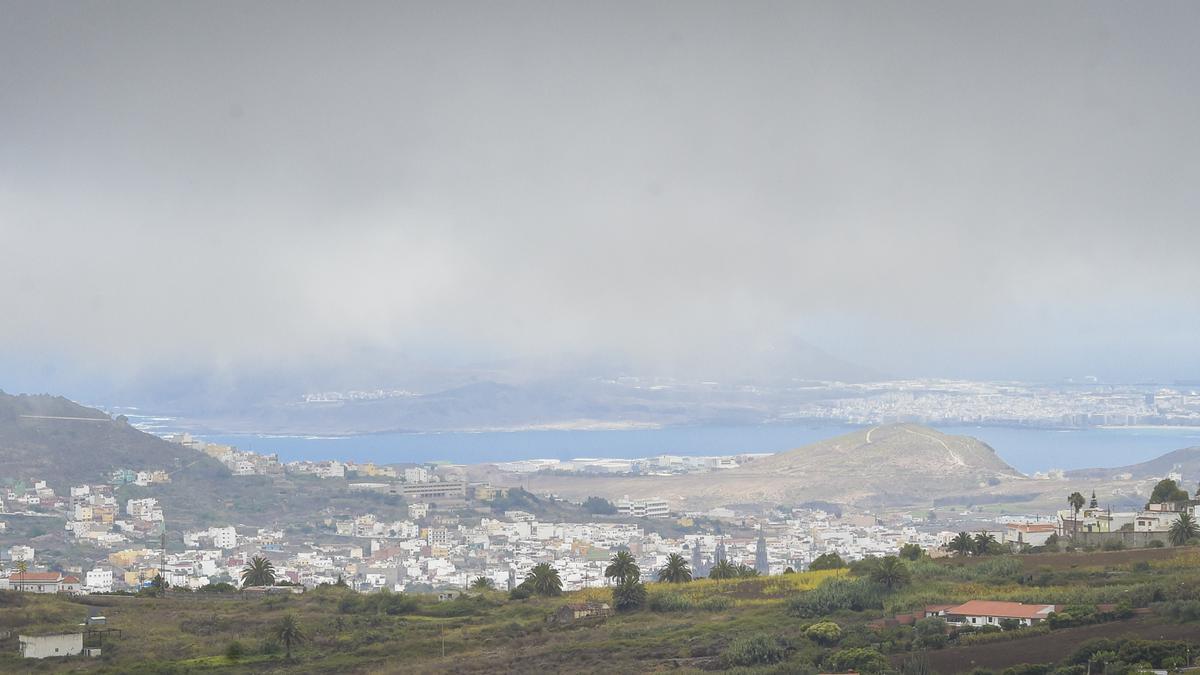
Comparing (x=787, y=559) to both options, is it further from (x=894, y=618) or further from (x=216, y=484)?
(x=216, y=484)

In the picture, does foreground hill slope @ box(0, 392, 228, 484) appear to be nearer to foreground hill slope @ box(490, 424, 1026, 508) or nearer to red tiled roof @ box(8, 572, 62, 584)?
foreground hill slope @ box(490, 424, 1026, 508)

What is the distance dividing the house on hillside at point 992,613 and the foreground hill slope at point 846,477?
3477 inches

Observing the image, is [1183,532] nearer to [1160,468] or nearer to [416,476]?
[1160,468]

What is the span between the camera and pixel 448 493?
121 metres

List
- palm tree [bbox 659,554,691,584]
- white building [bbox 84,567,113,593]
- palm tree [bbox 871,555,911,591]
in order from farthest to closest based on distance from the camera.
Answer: white building [bbox 84,567,113,593]
palm tree [bbox 659,554,691,584]
palm tree [bbox 871,555,911,591]

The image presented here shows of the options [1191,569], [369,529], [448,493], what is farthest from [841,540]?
[1191,569]

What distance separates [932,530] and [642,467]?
69.4 meters

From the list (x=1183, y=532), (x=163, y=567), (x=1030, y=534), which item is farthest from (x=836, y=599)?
(x=163, y=567)

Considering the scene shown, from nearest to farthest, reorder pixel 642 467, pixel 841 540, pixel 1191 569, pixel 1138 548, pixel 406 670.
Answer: pixel 406 670, pixel 1191 569, pixel 1138 548, pixel 841 540, pixel 642 467

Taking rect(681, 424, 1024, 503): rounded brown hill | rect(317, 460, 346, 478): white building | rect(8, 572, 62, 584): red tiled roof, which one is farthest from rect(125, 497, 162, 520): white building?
rect(8, 572, 62, 584): red tiled roof

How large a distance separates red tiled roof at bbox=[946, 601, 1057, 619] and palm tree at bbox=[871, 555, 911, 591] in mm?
3737

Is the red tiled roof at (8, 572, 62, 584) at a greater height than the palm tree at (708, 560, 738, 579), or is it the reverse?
the palm tree at (708, 560, 738, 579)

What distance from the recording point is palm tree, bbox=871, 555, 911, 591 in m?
35.4

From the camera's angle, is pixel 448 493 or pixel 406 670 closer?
pixel 406 670
